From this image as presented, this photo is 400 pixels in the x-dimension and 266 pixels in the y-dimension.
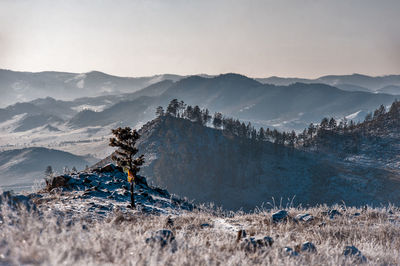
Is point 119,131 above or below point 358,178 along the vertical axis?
above

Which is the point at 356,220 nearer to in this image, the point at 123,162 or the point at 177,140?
the point at 123,162

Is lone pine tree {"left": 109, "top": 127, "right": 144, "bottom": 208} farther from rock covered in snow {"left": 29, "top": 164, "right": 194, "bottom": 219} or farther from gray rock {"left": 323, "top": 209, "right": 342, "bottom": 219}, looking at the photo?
gray rock {"left": 323, "top": 209, "right": 342, "bottom": 219}

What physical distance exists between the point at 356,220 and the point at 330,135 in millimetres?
188727

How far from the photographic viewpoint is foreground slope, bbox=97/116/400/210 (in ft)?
425

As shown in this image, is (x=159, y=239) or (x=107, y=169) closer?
(x=159, y=239)

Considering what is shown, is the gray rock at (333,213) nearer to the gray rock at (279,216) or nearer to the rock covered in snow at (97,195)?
the gray rock at (279,216)

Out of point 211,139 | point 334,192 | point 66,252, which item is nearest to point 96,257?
point 66,252

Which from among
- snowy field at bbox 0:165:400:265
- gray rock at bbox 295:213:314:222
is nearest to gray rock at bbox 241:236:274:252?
snowy field at bbox 0:165:400:265

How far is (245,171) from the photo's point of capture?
15425cm

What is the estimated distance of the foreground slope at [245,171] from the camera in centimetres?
12962

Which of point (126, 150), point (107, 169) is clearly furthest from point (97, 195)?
point (107, 169)

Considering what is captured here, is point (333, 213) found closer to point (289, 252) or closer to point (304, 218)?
point (304, 218)

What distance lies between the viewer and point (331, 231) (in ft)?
30.3

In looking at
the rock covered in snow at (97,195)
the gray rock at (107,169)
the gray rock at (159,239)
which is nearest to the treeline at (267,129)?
the gray rock at (107,169)
